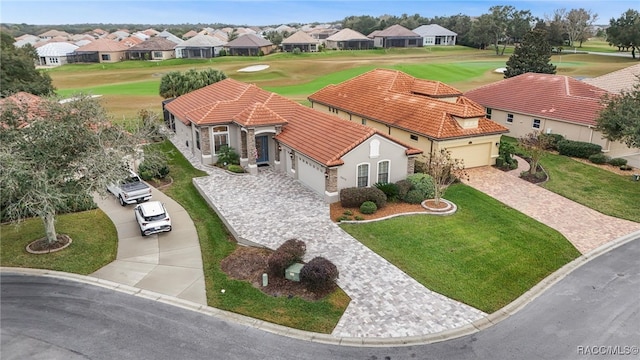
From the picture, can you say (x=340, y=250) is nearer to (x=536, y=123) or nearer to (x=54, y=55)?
(x=536, y=123)

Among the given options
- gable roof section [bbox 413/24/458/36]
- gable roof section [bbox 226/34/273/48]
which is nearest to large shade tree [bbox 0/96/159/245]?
gable roof section [bbox 226/34/273/48]

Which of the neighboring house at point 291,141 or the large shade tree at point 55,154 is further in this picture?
the neighboring house at point 291,141

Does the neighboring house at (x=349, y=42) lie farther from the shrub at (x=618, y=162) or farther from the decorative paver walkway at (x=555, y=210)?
the decorative paver walkway at (x=555, y=210)

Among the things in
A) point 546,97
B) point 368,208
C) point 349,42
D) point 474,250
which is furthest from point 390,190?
point 349,42

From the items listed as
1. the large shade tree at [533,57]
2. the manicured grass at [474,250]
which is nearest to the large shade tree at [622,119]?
the manicured grass at [474,250]

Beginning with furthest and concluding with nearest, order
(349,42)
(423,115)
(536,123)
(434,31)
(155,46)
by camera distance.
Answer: (434,31), (349,42), (155,46), (536,123), (423,115)

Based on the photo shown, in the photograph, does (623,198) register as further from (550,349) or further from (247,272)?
(247,272)
